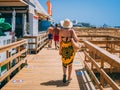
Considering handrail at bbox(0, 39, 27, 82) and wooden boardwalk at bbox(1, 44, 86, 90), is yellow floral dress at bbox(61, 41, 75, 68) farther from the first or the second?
handrail at bbox(0, 39, 27, 82)

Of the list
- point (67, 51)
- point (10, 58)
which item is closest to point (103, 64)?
point (67, 51)

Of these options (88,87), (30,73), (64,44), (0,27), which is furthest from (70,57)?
(0,27)

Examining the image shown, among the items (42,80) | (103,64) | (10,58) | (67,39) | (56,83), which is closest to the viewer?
(103,64)

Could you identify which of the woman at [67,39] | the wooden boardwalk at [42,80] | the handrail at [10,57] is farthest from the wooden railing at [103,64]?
the handrail at [10,57]

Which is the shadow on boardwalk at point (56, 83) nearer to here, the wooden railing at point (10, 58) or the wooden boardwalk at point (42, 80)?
the wooden boardwalk at point (42, 80)

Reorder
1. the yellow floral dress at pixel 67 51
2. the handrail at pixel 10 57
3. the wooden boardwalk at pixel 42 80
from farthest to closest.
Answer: the yellow floral dress at pixel 67 51 → the wooden boardwalk at pixel 42 80 → the handrail at pixel 10 57

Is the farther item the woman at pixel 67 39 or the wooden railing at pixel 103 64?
the woman at pixel 67 39

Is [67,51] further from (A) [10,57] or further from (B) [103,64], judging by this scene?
(B) [103,64]

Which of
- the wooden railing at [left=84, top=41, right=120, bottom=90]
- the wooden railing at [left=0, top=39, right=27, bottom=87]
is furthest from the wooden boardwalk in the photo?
the wooden railing at [left=84, top=41, right=120, bottom=90]

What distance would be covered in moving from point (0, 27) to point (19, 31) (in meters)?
7.07

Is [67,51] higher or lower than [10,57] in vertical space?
higher

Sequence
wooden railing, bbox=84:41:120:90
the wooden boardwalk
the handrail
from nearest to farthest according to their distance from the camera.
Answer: wooden railing, bbox=84:41:120:90 < the handrail < the wooden boardwalk

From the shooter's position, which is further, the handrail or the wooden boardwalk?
the wooden boardwalk

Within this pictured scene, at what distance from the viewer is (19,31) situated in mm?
17859
